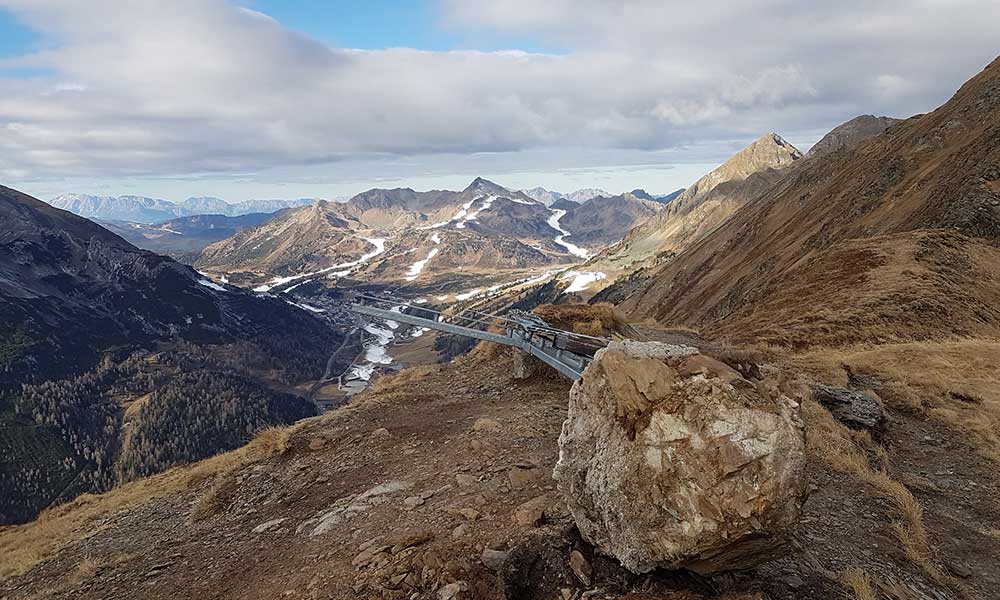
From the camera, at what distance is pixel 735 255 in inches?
3214

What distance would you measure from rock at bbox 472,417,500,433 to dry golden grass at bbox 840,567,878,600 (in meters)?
9.52

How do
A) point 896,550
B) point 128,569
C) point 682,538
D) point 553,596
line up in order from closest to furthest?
point 682,538, point 553,596, point 896,550, point 128,569

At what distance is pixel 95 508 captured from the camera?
1734 centimetres

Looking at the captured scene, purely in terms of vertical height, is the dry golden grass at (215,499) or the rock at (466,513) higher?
the rock at (466,513)

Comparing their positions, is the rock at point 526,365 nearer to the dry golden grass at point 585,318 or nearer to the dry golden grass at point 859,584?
the dry golden grass at point 585,318

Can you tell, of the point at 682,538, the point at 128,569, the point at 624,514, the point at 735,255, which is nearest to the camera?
the point at 682,538

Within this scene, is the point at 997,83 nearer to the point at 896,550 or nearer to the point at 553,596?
the point at 896,550

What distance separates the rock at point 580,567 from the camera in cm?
809

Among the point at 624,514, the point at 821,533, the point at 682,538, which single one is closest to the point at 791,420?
the point at 682,538

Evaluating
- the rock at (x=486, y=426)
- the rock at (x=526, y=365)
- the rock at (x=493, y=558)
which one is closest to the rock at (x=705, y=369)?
the rock at (x=493, y=558)

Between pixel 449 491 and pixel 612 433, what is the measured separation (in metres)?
5.82

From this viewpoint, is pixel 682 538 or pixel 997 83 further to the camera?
pixel 997 83

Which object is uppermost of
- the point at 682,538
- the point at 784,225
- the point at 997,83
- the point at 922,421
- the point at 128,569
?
the point at 997,83

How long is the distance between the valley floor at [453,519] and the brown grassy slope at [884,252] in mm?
9475
